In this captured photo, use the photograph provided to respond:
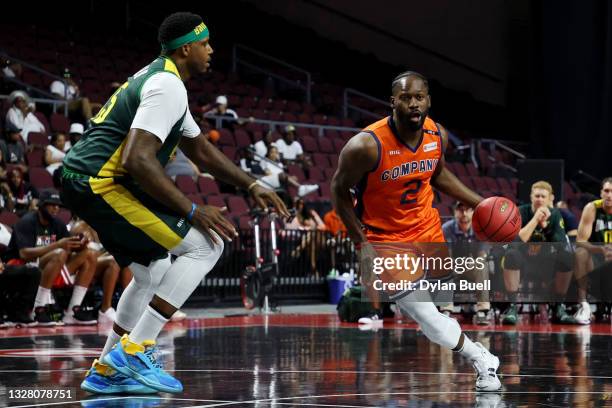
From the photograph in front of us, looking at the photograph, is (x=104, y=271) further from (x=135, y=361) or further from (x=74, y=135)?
(x=135, y=361)

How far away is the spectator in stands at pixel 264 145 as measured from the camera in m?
15.7

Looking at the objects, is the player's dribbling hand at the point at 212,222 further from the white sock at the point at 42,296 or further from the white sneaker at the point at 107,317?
the white sneaker at the point at 107,317

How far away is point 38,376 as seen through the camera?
583 cm

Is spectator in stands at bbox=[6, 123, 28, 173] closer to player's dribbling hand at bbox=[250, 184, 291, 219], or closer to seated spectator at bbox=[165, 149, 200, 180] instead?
seated spectator at bbox=[165, 149, 200, 180]

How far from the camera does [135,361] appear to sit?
193 inches

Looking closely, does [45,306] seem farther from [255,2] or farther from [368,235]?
A: [255,2]

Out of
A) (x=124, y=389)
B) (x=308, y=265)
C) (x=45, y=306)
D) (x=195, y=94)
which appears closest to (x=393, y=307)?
(x=308, y=265)

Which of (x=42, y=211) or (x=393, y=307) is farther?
(x=393, y=307)

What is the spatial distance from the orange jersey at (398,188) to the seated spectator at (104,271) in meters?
5.05

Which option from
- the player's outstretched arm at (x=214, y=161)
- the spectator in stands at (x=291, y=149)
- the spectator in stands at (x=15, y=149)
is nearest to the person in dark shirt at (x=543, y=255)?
the spectator in stands at (x=15, y=149)

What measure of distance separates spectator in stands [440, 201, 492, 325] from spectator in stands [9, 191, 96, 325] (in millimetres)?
3777

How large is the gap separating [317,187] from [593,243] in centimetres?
534

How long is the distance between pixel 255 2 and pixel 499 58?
6075 mm

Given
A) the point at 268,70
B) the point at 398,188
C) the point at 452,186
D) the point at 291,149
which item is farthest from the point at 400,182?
the point at 268,70
